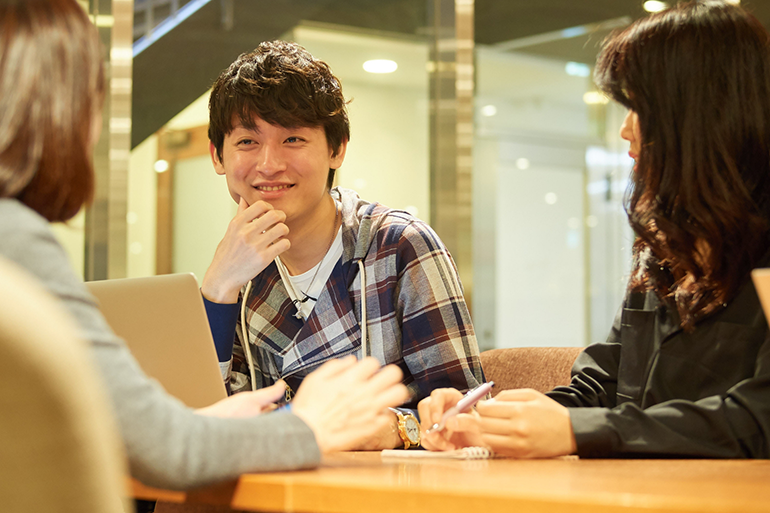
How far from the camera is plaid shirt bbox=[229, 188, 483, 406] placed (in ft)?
5.12

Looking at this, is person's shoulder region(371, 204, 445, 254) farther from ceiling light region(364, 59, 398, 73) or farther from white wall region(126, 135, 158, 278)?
ceiling light region(364, 59, 398, 73)

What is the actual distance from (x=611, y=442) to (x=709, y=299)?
31 centimetres

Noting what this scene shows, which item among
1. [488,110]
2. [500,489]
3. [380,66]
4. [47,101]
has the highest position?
[380,66]

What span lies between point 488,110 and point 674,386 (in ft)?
10.3

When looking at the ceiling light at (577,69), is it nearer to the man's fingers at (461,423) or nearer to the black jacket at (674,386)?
the black jacket at (674,386)

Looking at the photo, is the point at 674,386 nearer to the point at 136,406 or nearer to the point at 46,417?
the point at 136,406

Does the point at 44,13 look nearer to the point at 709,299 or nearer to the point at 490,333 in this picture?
the point at 709,299

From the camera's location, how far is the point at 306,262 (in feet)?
5.79

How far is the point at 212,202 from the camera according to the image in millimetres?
3195

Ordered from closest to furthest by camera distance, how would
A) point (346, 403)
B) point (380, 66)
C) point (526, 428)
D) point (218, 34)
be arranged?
point (346, 403), point (526, 428), point (218, 34), point (380, 66)

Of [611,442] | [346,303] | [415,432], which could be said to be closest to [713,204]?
[611,442]

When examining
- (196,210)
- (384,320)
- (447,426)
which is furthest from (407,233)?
(196,210)

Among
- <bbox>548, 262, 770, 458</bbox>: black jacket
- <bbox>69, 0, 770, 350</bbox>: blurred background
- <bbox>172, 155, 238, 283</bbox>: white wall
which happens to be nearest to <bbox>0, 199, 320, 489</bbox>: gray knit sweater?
<bbox>548, 262, 770, 458</bbox>: black jacket

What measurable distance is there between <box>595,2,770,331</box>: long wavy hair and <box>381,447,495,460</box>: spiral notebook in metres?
0.38
